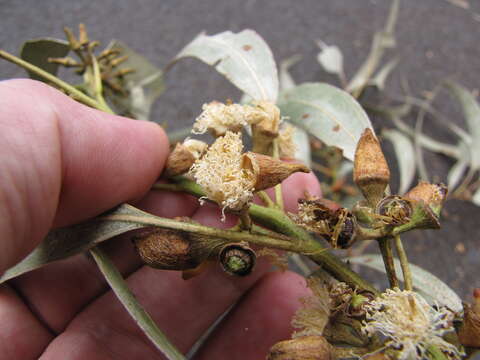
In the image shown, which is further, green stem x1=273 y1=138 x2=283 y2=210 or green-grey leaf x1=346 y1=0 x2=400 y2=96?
green-grey leaf x1=346 y1=0 x2=400 y2=96

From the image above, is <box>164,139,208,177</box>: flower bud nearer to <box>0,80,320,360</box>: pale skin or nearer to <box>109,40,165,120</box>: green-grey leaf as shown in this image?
<box>0,80,320,360</box>: pale skin

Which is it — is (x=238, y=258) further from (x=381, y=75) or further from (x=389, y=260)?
(x=381, y=75)


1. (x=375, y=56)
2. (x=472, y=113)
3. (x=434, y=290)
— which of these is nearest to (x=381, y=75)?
(x=375, y=56)

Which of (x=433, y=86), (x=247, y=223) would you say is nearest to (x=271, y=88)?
(x=247, y=223)

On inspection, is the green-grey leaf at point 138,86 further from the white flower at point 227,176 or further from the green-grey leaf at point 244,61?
the white flower at point 227,176

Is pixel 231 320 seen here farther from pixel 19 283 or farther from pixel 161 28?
pixel 161 28

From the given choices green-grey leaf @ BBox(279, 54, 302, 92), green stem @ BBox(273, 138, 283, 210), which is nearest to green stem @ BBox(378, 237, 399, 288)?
green stem @ BBox(273, 138, 283, 210)

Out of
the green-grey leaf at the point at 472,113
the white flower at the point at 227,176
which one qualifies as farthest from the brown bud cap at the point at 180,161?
the green-grey leaf at the point at 472,113
